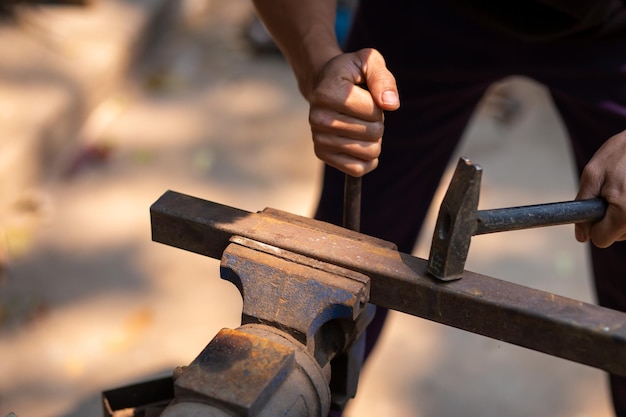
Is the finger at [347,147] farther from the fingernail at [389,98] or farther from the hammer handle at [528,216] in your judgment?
the hammer handle at [528,216]

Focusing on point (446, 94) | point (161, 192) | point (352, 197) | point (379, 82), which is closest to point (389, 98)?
point (379, 82)

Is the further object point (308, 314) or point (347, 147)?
point (347, 147)

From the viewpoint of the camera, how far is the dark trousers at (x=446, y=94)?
1678 millimetres

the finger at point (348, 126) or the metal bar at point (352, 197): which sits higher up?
the finger at point (348, 126)

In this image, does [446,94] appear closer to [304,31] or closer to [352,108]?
[304,31]

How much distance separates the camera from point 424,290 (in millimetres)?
1097

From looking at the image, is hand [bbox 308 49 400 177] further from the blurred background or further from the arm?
the blurred background

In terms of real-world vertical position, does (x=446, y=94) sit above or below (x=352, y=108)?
below

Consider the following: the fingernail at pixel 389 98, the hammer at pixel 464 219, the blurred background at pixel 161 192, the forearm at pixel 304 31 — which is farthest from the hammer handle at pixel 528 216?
the blurred background at pixel 161 192

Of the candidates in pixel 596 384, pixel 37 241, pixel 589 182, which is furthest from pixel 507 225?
pixel 37 241

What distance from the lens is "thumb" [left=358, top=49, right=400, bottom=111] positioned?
4.08 feet

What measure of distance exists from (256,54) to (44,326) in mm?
2105

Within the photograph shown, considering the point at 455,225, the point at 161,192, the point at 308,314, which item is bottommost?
the point at 161,192

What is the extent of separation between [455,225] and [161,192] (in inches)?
89.0
